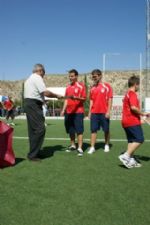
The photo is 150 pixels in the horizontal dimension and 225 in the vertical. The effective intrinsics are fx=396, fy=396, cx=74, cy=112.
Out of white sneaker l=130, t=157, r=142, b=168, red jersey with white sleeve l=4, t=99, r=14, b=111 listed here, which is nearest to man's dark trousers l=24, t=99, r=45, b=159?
white sneaker l=130, t=157, r=142, b=168

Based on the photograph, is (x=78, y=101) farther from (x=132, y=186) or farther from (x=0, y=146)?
(x=132, y=186)

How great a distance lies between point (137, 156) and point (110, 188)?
313 cm

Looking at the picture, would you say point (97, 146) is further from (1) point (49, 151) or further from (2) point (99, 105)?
(2) point (99, 105)

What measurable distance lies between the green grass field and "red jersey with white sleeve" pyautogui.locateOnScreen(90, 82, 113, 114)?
142 centimetres

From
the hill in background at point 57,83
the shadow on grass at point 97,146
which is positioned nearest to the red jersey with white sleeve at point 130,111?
the shadow on grass at point 97,146

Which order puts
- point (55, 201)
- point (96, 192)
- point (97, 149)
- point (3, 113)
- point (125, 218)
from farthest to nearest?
point (3, 113)
point (97, 149)
point (96, 192)
point (55, 201)
point (125, 218)

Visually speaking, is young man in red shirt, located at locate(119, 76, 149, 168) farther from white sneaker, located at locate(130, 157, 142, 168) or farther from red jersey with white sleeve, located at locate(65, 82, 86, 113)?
red jersey with white sleeve, located at locate(65, 82, 86, 113)

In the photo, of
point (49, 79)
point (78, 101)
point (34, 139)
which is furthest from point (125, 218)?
point (49, 79)

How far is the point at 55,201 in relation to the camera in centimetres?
467

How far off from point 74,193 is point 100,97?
4.03 metres

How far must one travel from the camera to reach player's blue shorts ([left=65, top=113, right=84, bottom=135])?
890cm

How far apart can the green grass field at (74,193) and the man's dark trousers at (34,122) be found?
371mm

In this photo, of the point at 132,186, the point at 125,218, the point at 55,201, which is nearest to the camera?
the point at 125,218

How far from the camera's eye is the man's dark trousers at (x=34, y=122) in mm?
7547
